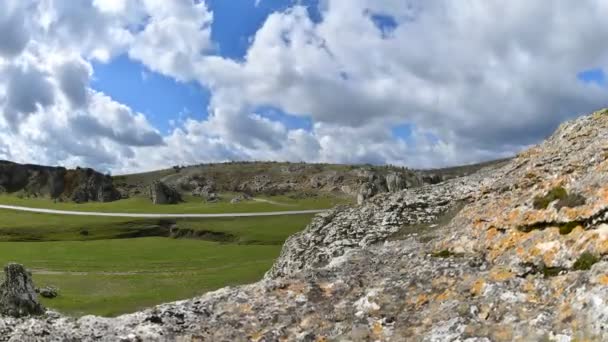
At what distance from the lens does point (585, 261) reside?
9.38 m

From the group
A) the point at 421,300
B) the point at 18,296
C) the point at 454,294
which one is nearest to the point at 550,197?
the point at 454,294

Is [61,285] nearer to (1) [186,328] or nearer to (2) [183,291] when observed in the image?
(2) [183,291]

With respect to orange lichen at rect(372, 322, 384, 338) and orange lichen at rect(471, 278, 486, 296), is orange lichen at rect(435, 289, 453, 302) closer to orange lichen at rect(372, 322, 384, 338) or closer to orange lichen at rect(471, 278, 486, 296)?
orange lichen at rect(471, 278, 486, 296)

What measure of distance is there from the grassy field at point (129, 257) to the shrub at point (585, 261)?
2800 centimetres

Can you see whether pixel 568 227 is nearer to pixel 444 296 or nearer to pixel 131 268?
pixel 444 296

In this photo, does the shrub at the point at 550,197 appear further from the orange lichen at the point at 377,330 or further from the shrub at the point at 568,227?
the orange lichen at the point at 377,330

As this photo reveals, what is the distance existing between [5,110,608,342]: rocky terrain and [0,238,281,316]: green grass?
23.2 m

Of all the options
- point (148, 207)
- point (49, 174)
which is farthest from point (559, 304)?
point (49, 174)

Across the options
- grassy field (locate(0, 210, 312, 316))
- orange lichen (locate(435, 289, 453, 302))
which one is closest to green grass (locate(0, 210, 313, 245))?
grassy field (locate(0, 210, 312, 316))

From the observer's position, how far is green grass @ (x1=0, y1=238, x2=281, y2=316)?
37875mm

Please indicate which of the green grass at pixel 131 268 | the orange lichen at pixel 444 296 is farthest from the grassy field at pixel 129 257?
the orange lichen at pixel 444 296

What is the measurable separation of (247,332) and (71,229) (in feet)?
279

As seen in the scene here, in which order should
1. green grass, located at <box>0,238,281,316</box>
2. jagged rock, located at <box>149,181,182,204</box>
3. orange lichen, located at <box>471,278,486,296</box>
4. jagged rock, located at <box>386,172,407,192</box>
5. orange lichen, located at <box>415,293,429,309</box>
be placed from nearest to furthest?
orange lichen, located at <box>471,278,486,296</box> → orange lichen, located at <box>415,293,429,309</box> → green grass, located at <box>0,238,281,316</box> → jagged rock, located at <box>386,172,407,192</box> → jagged rock, located at <box>149,181,182,204</box>

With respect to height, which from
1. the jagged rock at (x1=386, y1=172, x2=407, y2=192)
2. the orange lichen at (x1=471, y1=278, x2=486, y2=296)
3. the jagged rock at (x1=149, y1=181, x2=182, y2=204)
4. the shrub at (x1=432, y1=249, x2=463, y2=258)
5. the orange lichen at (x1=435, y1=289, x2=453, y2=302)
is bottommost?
the orange lichen at (x1=435, y1=289, x2=453, y2=302)
